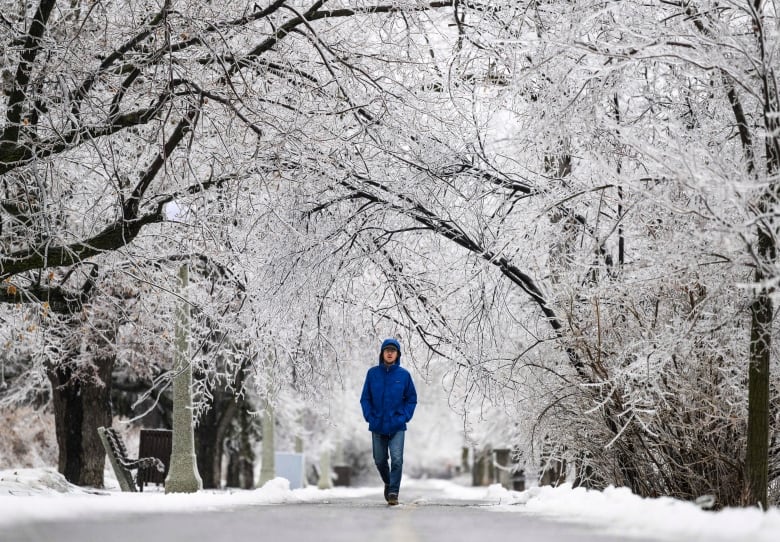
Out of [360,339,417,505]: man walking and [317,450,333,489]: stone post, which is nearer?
[360,339,417,505]: man walking

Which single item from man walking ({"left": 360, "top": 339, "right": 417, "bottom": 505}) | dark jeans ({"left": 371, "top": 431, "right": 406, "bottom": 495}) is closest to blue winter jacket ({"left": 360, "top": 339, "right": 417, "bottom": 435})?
man walking ({"left": 360, "top": 339, "right": 417, "bottom": 505})

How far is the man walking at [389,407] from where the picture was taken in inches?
436

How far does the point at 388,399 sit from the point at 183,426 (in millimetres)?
4944

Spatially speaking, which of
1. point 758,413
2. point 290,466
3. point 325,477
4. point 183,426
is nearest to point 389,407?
point 758,413

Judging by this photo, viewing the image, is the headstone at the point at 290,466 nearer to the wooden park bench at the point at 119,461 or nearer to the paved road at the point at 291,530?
the wooden park bench at the point at 119,461

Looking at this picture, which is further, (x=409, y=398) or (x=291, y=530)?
(x=409, y=398)

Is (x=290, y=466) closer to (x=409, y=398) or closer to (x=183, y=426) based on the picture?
(x=183, y=426)

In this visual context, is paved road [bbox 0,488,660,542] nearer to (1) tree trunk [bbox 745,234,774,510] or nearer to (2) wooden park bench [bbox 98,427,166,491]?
(1) tree trunk [bbox 745,234,774,510]

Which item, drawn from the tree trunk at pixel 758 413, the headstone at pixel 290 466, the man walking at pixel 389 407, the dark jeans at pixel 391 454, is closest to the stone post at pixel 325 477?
the headstone at pixel 290 466

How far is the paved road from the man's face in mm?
3444

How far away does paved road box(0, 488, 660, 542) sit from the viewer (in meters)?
5.40

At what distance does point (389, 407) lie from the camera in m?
11.1

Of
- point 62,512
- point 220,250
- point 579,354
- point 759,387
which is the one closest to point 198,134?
point 220,250

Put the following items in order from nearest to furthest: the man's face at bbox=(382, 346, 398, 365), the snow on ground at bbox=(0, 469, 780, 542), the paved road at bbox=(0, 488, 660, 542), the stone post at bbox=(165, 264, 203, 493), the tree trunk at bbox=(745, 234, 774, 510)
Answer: the paved road at bbox=(0, 488, 660, 542) → the snow on ground at bbox=(0, 469, 780, 542) → the tree trunk at bbox=(745, 234, 774, 510) → the man's face at bbox=(382, 346, 398, 365) → the stone post at bbox=(165, 264, 203, 493)
